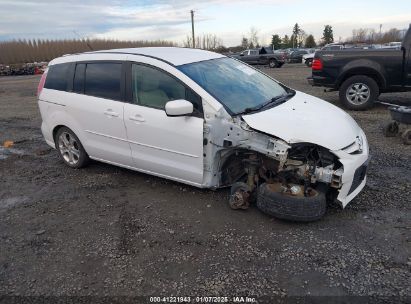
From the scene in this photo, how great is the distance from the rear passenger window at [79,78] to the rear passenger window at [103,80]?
0.26 feet

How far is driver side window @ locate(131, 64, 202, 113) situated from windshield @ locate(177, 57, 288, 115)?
0.18 meters

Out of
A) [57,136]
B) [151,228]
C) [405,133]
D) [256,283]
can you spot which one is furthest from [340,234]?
[57,136]

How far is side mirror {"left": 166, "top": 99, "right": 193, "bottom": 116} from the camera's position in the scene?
389 centimetres

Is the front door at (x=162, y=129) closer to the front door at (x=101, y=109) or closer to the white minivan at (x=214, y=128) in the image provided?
the white minivan at (x=214, y=128)

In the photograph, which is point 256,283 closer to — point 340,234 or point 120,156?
point 340,234

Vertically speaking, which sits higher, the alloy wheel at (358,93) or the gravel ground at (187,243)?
the alloy wheel at (358,93)

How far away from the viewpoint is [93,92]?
16.4ft

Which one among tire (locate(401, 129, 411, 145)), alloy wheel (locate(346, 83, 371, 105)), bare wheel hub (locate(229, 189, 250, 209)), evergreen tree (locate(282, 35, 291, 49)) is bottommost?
bare wheel hub (locate(229, 189, 250, 209))

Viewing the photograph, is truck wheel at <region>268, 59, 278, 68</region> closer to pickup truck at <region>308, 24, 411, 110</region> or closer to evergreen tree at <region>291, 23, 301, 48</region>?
pickup truck at <region>308, 24, 411, 110</region>

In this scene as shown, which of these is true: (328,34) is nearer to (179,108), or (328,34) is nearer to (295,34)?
(295,34)

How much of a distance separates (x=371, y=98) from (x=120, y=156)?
6.57 metres

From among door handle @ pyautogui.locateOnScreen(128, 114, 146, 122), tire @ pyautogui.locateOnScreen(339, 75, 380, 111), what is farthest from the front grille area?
tire @ pyautogui.locateOnScreen(339, 75, 380, 111)

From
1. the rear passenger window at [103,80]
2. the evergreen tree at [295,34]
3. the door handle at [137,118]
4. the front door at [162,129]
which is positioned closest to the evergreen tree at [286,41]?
the evergreen tree at [295,34]

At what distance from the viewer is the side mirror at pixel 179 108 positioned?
3.89 meters
